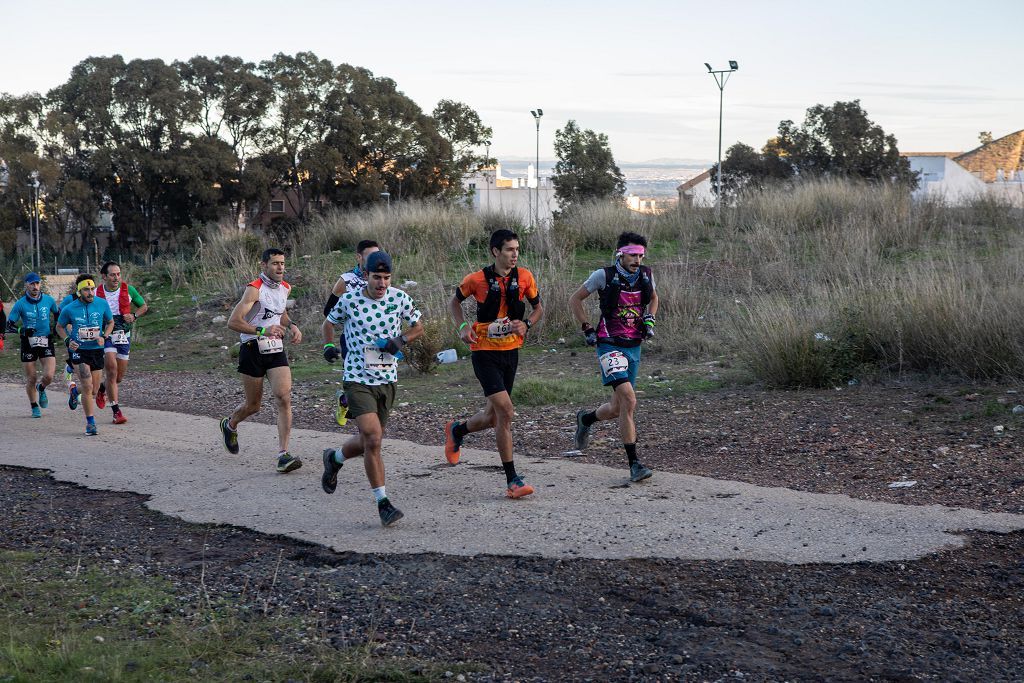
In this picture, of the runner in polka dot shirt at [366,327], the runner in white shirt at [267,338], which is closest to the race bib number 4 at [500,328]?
the runner in polka dot shirt at [366,327]

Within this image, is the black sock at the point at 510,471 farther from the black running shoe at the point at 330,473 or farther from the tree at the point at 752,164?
the tree at the point at 752,164

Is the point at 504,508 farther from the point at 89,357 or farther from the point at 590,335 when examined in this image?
the point at 89,357

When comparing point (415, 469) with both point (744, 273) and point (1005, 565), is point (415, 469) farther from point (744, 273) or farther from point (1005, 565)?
point (744, 273)

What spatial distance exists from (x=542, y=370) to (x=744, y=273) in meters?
5.48

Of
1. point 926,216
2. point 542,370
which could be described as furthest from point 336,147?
point 542,370

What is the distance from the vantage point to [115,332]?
12.8 metres

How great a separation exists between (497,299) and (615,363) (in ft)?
3.53

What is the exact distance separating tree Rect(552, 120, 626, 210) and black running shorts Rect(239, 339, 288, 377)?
1901 inches

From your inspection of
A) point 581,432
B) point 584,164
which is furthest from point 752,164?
point 581,432

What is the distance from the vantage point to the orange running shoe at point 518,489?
7602mm

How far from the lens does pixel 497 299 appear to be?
306 inches

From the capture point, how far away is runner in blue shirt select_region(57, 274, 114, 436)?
11906 mm

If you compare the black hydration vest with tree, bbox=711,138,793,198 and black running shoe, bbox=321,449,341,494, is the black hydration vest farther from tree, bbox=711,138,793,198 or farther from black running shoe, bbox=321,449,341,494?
tree, bbox=711,138,793,198

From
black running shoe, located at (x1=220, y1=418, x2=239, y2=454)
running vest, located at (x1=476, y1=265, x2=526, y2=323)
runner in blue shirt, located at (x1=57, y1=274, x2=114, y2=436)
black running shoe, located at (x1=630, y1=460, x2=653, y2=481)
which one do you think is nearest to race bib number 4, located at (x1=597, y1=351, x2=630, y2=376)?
black running shoe, located at (x1=630, y1=460, x2=653, y2=481)
